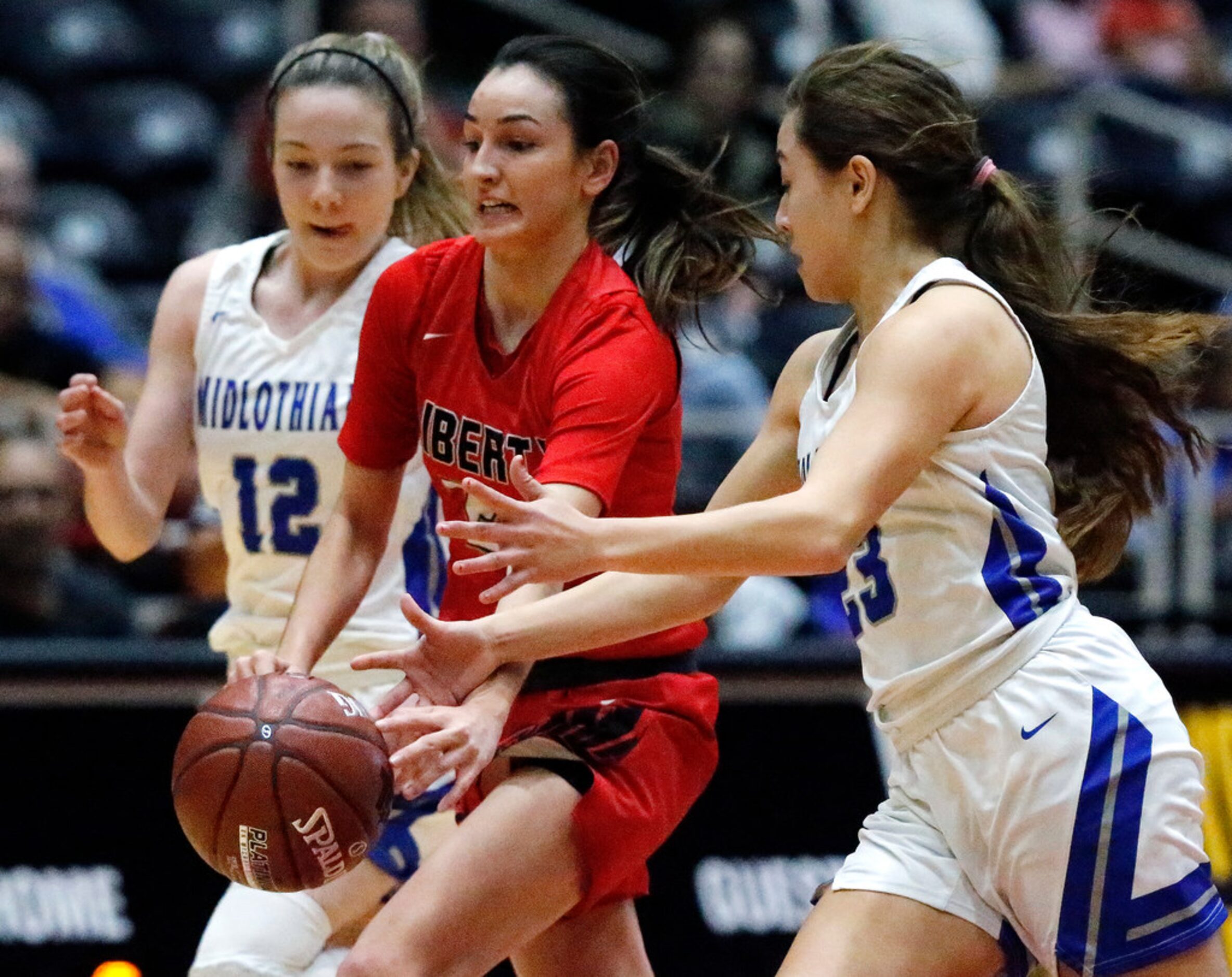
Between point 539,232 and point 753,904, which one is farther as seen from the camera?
point 753,904

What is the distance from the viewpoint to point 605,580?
3.34 metres

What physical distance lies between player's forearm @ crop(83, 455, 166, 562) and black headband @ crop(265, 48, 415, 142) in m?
0.86

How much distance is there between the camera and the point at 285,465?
414 centimetres

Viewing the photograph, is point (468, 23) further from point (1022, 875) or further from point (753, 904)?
point (1022, 875)

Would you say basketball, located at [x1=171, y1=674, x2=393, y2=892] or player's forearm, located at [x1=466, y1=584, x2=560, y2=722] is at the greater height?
player's forearm, located at [x1=466, y1=584, x2=560, y2=722]

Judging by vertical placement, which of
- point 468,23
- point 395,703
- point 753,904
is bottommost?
point 753,904

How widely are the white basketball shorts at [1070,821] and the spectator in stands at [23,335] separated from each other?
417cm

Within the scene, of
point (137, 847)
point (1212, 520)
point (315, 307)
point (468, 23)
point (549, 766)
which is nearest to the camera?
point (549, 766)

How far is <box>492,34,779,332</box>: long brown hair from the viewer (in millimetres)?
3615

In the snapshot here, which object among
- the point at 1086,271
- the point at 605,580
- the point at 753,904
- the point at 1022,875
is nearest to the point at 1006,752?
the point at 1022,875

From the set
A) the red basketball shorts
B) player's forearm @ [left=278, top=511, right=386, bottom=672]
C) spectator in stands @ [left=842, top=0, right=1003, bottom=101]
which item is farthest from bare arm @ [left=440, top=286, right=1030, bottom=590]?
spectator in stands @ [left=842, top=0, right=1003, bottom=101]

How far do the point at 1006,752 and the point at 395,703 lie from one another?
3.40 ft

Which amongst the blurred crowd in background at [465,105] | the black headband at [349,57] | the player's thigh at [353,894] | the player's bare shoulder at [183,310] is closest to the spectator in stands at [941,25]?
the blurred crowd in background at [465,105]

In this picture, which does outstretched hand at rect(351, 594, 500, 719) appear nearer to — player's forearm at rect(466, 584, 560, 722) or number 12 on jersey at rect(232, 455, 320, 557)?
player's forearm at rect(466, 584, 560, 722)
